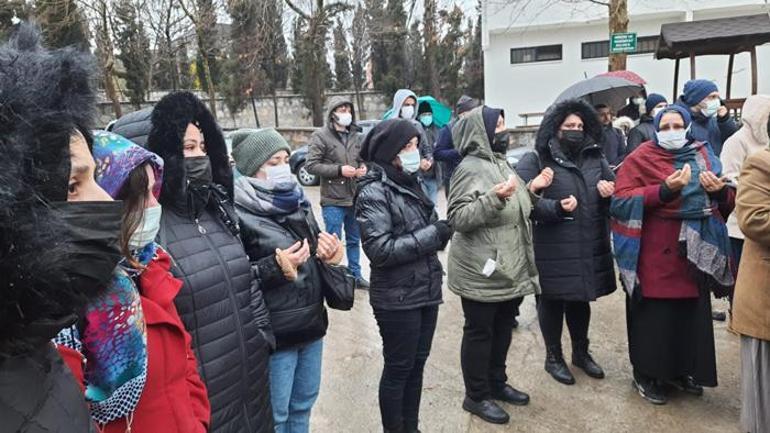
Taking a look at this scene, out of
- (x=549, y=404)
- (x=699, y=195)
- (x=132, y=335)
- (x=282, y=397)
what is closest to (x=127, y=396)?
(x=132, y=335)

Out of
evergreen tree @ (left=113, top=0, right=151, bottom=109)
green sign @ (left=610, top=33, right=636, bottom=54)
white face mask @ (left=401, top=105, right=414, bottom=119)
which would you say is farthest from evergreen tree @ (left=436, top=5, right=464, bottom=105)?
white face mask @ (left=401, top=105, right=414, bottom=119)

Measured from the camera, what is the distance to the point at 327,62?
3002cm

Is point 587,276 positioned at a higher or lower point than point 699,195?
lower

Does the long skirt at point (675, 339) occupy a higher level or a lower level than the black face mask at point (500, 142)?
lower

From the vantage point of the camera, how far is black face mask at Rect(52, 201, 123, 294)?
100cm

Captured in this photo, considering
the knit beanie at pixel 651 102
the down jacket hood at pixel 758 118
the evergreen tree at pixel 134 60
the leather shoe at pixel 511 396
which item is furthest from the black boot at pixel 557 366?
the evergreen tree at pixel 134 60

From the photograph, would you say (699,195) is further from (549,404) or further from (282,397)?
(282,397)

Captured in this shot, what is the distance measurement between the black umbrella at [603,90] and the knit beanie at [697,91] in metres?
0.54

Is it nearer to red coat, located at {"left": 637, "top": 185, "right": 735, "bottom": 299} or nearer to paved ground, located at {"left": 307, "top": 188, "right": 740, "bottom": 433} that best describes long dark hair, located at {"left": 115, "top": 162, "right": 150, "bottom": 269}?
paved ground, located at {"left": 307, "top": 188, "right": 740, "bottom": 433}

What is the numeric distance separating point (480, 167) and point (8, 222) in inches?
110

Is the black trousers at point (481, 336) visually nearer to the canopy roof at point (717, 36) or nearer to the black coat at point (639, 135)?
the black coat at point (639, 135)

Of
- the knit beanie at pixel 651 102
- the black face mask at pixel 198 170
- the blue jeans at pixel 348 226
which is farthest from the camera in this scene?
the knit beanie at pixel 651 102

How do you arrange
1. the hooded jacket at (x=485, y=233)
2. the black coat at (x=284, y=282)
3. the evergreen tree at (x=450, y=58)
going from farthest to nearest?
the evergreen tree at (x=450, y=58)
the hooded jacket at (x=485, y=233)
the black coat at (x=284, y=282)

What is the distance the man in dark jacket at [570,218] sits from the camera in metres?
3.66
